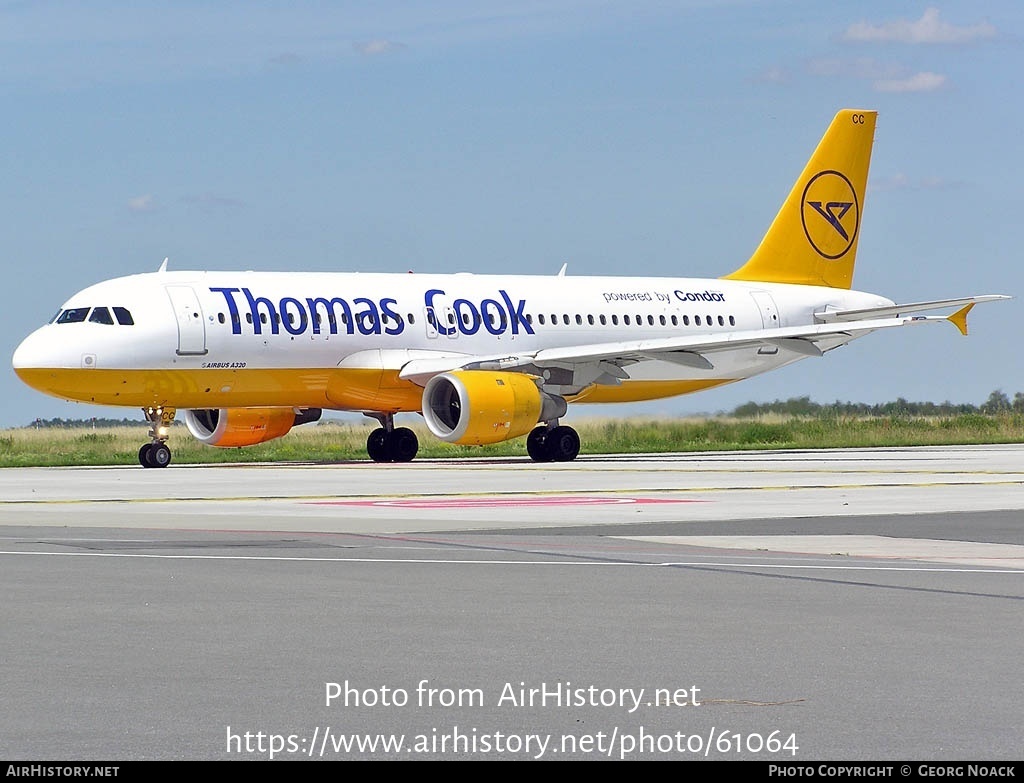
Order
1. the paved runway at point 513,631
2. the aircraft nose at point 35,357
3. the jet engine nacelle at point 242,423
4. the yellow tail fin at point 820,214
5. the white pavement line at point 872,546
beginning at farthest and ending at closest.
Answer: the yellow tail fin at point 820,214, the jet engine nacelle at point 242,423, the aircraft nose at point 35,357, the white pavement line at point 872,546, the paved runway at point 513,631

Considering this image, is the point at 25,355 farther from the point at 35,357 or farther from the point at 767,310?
Result: the point at 767,310

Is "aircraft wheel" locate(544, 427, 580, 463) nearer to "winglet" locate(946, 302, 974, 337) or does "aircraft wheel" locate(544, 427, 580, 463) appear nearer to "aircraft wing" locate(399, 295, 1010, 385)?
"aircraft wing" locate(399, 295, 1010, 385)

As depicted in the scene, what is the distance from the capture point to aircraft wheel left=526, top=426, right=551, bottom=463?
42.3 m

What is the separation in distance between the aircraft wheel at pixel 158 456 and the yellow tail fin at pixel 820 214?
61.0ft

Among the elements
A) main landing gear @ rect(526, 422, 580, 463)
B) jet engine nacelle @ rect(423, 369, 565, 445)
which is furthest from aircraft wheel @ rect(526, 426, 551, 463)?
jet engine nacelle @ rect(423, 369, 565, 445)

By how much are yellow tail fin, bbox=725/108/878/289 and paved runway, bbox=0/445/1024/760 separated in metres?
28.1

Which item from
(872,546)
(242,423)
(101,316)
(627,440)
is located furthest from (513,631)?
(627,440)

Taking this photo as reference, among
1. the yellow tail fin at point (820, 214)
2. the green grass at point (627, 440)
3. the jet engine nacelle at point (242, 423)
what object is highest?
the yellow tail fin at point (820, 214)

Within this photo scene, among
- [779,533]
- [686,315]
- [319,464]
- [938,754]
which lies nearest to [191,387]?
[319,464]

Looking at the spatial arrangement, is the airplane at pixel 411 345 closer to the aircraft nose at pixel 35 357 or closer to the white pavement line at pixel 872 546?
the aircraft nose at pixel 35 357

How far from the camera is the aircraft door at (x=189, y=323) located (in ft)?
129

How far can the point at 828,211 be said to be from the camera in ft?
174

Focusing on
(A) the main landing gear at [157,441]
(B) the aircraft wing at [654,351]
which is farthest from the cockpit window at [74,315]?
(B) the aircraft wing at [654,351]

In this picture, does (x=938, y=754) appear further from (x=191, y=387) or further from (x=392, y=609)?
(x=191, y=387)
